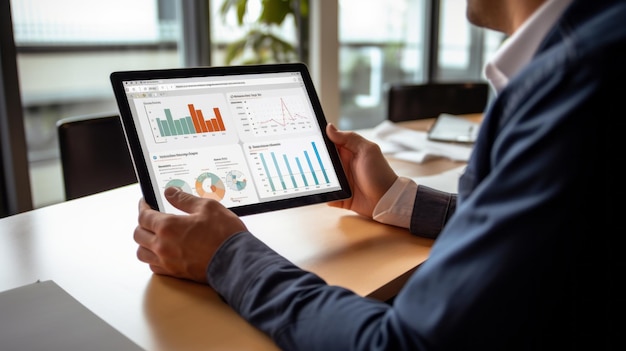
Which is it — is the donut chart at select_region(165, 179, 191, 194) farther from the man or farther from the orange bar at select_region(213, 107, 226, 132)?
the man

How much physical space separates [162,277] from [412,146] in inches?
48.2

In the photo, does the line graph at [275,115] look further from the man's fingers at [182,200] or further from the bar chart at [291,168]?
the man's fingers at [182,200]

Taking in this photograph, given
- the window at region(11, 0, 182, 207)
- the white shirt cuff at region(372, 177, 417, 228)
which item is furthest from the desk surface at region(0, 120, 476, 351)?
the window at region(11, 0, 182, 207)

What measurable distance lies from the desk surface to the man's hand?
4 centimetres

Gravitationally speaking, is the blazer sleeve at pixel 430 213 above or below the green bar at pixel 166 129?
below

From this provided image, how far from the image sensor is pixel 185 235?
881mm

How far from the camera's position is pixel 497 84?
728 millimetres

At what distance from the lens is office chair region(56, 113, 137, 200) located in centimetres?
163

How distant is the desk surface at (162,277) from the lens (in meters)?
0.79

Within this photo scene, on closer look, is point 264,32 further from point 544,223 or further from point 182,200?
point 544,223

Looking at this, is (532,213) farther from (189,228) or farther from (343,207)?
(343,207)

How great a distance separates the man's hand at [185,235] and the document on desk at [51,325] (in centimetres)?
14

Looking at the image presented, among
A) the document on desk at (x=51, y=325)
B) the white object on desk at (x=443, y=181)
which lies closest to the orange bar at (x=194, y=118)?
the document on desk at (x=51, y=325)

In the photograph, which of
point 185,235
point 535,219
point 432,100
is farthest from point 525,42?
point 432,100
